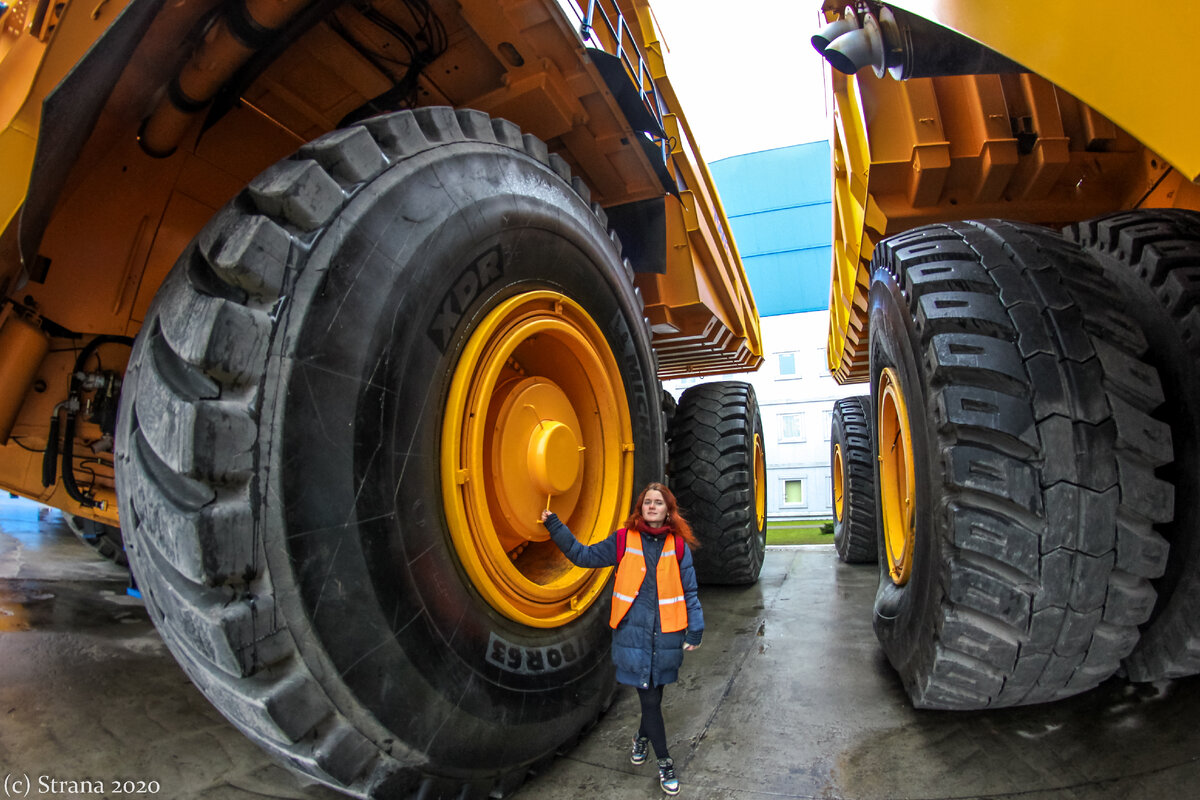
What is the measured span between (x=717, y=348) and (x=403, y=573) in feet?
14.5

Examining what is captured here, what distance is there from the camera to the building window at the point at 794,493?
15984 millimetres

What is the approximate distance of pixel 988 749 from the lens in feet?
6.53

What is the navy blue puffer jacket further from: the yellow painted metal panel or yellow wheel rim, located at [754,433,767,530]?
yellow wheel rim, located at [754,433,767,530]

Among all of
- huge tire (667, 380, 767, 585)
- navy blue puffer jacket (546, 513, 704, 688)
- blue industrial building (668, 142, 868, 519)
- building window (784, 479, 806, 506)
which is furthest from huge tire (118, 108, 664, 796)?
building window (784, 479, 806, 506)

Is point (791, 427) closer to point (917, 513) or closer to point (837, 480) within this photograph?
point (837, 480)

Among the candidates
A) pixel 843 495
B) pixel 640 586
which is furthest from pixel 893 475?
pixel 843 495

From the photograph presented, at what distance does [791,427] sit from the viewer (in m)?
15.9

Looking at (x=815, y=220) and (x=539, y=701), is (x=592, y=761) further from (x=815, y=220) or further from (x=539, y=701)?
(x=815, y=220)

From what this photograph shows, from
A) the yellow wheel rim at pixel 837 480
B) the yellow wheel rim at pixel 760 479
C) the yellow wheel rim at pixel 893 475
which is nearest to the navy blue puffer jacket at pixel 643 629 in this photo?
the yellow wheel rim at pixel 893 475

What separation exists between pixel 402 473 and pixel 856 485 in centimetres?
547

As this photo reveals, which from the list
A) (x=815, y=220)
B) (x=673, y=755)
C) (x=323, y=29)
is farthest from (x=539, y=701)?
(x=815, y=220)

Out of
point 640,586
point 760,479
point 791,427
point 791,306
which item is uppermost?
point 791,306

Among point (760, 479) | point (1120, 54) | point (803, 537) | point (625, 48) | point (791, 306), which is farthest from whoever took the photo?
point (791, 306)

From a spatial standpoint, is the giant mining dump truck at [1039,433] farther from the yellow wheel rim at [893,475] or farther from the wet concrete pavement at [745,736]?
the yellow wheel rim at [893,475]
